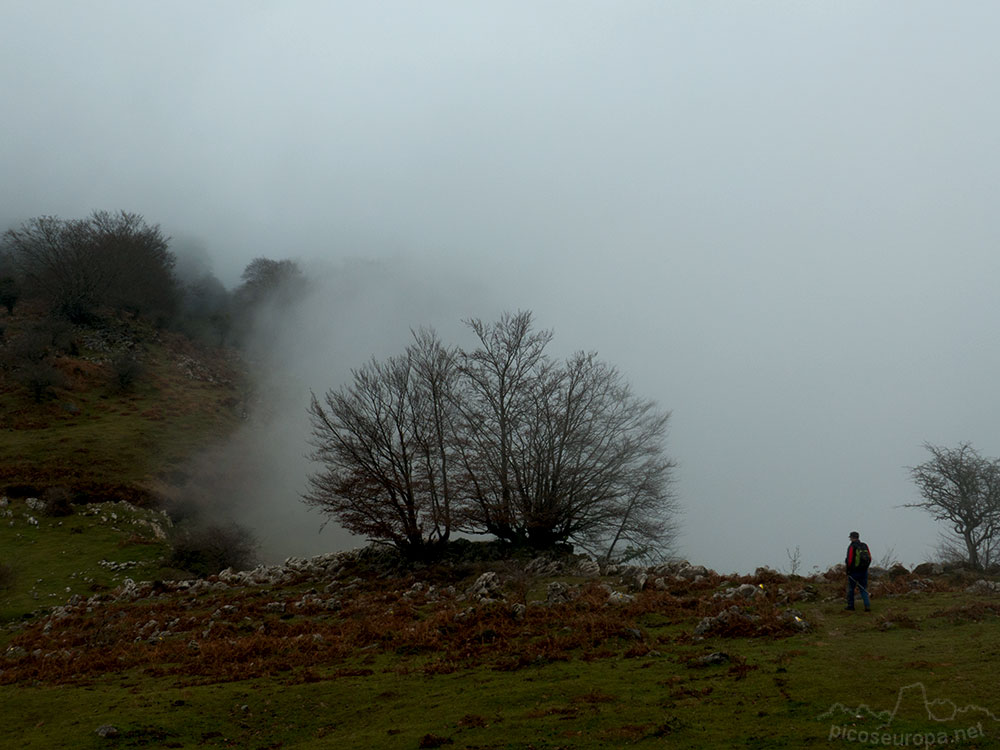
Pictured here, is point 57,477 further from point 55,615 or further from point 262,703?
point 262,703

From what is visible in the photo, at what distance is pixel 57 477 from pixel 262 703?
40.8m

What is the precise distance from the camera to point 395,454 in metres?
30.2

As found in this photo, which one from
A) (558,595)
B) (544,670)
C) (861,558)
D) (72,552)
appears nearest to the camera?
(544,670)

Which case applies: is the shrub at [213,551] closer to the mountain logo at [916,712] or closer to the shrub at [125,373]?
the shrub at [125,373]

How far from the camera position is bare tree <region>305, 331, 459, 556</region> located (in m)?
29.1

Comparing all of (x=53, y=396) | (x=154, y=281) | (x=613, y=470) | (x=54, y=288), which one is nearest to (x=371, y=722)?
(x=613, y=470)

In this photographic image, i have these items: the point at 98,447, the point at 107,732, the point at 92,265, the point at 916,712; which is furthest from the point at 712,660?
the point at 92,265

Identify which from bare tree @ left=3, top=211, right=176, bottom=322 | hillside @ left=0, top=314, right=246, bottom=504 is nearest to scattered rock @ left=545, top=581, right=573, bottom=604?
hillside @ left=0, top=314, right=246, bottom=504

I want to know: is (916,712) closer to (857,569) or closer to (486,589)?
(857,569)

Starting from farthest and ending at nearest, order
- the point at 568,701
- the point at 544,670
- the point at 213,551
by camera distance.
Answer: the point at 213,551
the point at 544,670
the point at 568,701

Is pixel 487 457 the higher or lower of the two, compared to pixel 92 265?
lower

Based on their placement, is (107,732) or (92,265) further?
(92,265)

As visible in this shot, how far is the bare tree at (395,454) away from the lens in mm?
29078

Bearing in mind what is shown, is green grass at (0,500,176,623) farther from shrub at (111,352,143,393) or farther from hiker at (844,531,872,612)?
hiker at (844,531,872,612)
